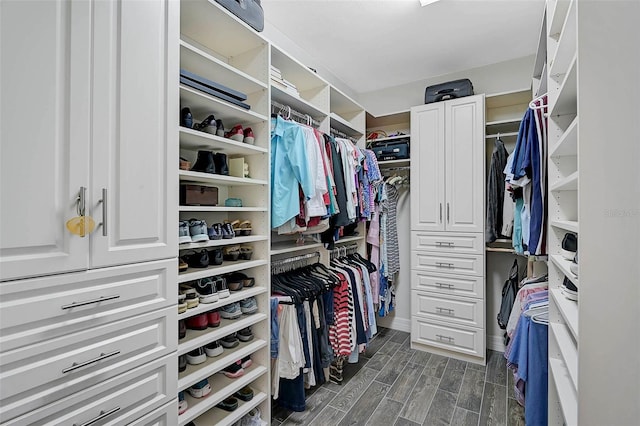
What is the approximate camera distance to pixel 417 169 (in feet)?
9.38

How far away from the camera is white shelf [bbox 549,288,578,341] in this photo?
95cm

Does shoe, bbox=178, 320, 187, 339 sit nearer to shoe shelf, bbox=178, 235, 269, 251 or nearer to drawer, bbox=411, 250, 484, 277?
shoe shelf, bbox=178, 235, 269, 251

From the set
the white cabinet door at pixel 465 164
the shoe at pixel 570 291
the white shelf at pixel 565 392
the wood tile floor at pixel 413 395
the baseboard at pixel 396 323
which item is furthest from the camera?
the baseboard at pixel 396 323

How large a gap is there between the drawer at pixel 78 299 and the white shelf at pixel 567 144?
1538mm

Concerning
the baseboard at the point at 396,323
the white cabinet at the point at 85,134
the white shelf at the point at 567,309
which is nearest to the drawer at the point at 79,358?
the white cabinet at the point at 85,134

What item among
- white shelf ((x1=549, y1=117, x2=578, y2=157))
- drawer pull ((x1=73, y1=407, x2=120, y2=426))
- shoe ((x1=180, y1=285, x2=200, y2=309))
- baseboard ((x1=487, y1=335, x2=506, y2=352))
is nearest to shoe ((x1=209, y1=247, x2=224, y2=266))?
shoe ((x1=180, y1=285, x2=200, y2=309))

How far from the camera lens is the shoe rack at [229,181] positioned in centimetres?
137

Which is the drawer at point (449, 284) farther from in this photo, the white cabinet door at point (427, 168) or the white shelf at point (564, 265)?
the white shelf at point (564, 265)

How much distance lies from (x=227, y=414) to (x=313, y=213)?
3.88ft

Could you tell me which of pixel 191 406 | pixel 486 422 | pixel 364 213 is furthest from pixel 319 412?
pixel 364 213

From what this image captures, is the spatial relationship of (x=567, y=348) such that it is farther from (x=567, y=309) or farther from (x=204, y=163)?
(x=204, y=163)

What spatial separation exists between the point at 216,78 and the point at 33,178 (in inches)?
42.0

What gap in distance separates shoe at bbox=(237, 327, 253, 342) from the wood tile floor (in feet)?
2.08

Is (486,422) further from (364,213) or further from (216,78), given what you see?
(216,78)
